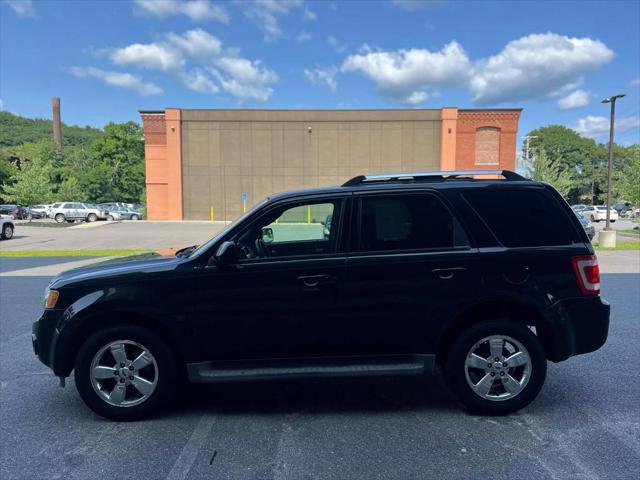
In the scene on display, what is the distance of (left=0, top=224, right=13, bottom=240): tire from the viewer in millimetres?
22594

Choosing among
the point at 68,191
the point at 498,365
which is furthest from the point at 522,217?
the point at 68,191

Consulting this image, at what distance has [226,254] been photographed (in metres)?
3.47

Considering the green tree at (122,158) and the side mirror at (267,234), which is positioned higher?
the green tree at (122,158)

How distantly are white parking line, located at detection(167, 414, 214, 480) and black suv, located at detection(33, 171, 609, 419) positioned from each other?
0.36m

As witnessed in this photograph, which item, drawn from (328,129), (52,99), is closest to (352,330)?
(328,129)

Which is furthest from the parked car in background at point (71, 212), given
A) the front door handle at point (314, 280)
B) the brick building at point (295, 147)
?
the front door handle at point (314, 280)

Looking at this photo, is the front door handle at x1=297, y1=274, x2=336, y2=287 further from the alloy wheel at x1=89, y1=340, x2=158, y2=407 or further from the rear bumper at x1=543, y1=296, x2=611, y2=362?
the rear bumper at x1=543, y1=296, x2=611, y2=362

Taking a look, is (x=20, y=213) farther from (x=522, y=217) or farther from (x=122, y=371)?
(x=522, y=217)

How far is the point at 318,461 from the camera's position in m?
3.01

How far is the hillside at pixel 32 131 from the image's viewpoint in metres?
103

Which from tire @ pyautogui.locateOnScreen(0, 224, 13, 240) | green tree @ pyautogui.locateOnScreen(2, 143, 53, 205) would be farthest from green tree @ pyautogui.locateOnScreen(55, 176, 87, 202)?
tire @ pyautogui.locateOnScreen(0, 224, 13, 240)

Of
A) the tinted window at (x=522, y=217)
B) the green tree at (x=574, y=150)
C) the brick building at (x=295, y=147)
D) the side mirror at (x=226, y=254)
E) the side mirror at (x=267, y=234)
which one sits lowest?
the side mirror at (x=226, y=254)

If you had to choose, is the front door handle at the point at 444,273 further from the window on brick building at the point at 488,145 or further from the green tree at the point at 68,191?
the green tree at the point at 68,191

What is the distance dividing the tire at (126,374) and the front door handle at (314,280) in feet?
3.96
